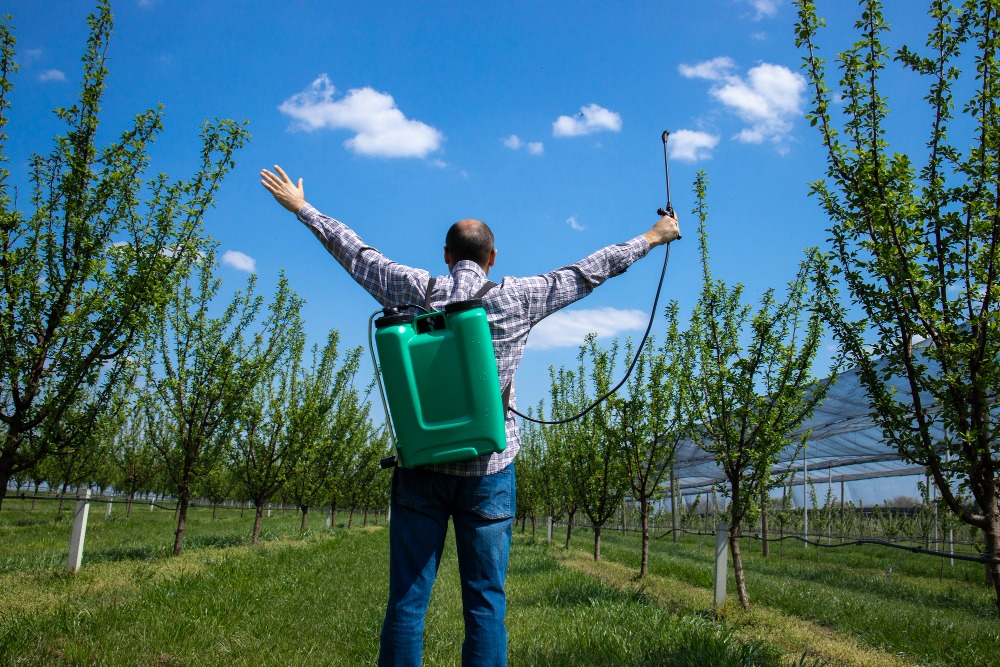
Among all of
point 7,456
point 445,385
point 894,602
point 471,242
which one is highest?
point 471,242

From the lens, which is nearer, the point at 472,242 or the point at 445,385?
the point at 445,385

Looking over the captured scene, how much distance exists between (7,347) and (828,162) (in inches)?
264

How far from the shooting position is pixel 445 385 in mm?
2164

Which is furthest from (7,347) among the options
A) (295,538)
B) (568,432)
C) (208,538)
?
(568,432)

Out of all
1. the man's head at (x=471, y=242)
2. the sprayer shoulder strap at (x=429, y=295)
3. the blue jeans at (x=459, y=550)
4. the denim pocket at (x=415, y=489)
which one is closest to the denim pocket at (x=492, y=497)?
the blue jeans at (x=459, y=550)

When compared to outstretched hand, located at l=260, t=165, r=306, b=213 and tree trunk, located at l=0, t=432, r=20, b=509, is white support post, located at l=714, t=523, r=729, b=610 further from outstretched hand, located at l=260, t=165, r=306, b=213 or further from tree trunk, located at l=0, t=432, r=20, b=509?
tree trunk, located at l=0, t=432, r=20, b=509

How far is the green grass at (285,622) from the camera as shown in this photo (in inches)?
142

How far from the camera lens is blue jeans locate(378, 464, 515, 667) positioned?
2.21 m

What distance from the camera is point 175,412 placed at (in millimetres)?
10633

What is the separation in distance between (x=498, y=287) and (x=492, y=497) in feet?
2.50

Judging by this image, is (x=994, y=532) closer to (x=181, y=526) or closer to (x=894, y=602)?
(x=894, y=602)

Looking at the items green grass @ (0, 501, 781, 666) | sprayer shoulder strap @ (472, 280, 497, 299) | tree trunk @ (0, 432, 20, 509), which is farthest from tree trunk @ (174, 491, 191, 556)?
sprayer shoulder strap @ (472, 280, 497, 299)

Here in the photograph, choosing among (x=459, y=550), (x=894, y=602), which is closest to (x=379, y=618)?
(x=459, y=550)

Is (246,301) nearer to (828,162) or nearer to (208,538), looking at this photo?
(208,538)
